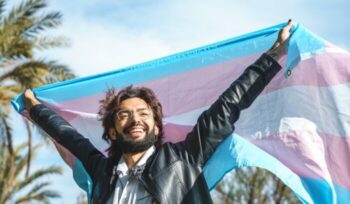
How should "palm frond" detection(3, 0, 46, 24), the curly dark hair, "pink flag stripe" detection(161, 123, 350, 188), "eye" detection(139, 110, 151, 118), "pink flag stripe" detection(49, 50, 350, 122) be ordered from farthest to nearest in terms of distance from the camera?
"palm frond" detection(3, 0, 46, 24) < "pink flag stripe" detection(49, 50, 350, 122) < "pink flag stripe" detection(161, 123, 350, 188) < the curly dark hair < "eye" detection(139, 110, 151, 118)

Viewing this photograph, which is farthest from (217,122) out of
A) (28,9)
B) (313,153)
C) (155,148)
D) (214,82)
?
(28,9)

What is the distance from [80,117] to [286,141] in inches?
68.5

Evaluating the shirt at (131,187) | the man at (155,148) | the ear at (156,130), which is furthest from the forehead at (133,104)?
the shirt at (131,187)

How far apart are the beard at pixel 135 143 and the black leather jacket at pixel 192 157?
75 millimetres

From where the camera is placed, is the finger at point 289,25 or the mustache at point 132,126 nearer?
the mustache at point 132,126

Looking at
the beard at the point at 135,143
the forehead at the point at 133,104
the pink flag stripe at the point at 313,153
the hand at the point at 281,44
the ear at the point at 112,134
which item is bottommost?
the pink flag stripe at the point at 313,153

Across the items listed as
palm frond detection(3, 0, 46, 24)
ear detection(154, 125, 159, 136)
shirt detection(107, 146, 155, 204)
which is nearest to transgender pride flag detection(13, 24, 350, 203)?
ear detection(154, 125, 159, 136)

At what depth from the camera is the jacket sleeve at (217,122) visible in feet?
13.7

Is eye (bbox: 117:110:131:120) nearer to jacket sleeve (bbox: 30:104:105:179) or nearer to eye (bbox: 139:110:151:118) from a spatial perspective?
eye (bbox: 139:110:151:118)

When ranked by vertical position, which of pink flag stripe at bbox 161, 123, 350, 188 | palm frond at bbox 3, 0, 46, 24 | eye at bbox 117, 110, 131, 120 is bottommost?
pink flag stripe at bbox 161, 123, 350, 188

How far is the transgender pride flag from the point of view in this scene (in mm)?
4590

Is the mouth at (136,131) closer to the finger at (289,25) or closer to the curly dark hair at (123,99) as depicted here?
the curly dark hair at (123,99)

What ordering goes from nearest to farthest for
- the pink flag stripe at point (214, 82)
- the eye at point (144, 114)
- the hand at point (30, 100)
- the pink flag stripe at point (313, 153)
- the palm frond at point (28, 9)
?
the eye at point (144, 114) → the pink flag stripe at point (313, 153) → the pink flag stripe at point (214, 82) → the hand at point (30, 100) → the palm frond at point (28, 9)

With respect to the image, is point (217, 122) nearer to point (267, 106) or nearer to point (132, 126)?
point (132, 126)
